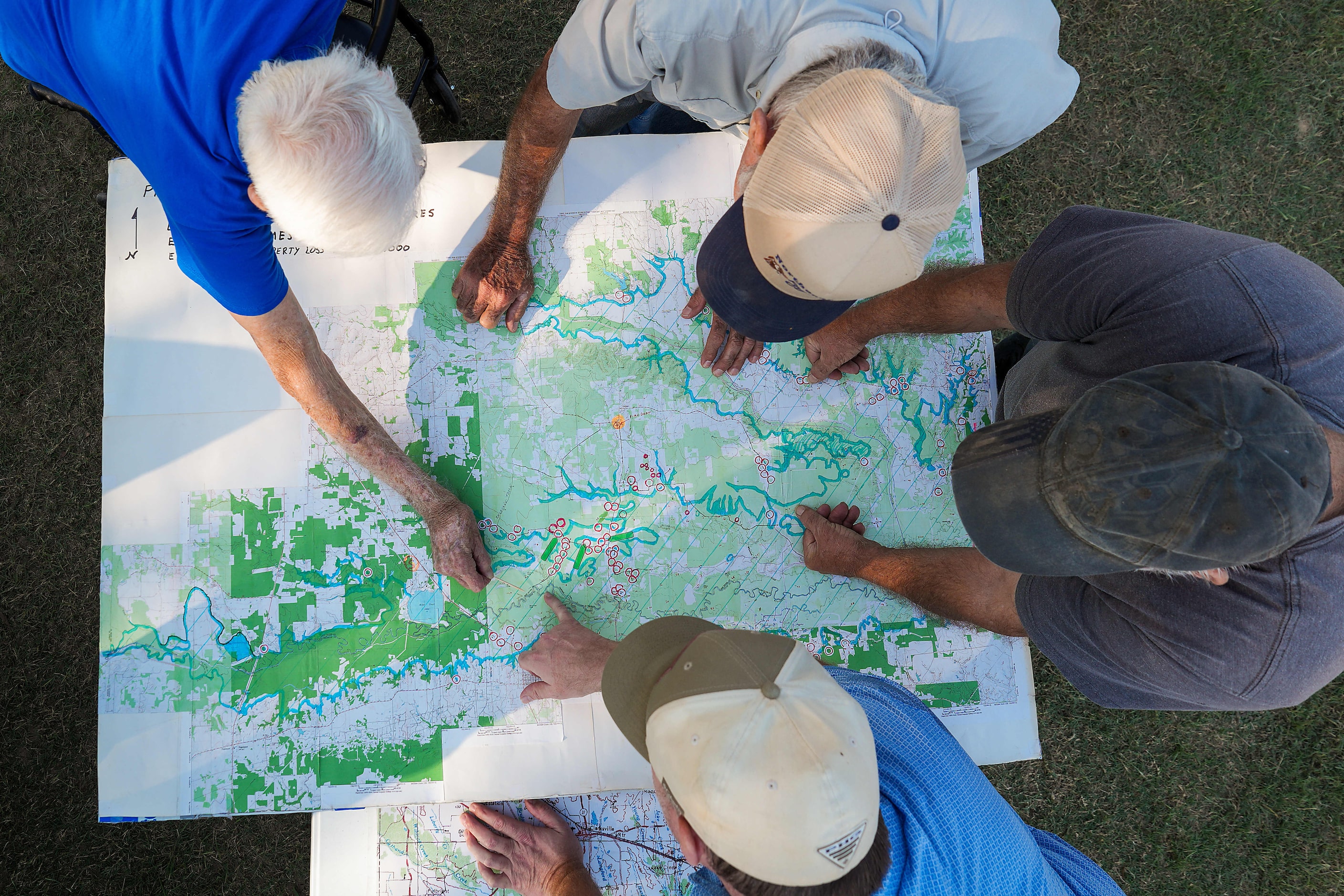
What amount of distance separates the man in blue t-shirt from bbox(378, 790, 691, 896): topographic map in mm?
375

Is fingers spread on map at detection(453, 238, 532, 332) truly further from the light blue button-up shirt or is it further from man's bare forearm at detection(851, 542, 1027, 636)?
man's bare forearm at detection(851, 542, 1027, 636)

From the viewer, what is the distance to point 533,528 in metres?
1.77

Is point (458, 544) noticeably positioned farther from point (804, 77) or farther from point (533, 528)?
point (804, 77)

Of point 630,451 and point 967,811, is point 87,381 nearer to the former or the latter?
point 630,451

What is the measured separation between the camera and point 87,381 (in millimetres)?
2139

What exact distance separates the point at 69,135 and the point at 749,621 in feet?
8.08

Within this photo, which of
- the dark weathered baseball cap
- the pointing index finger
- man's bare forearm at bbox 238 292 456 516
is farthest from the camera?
the pointing index finger

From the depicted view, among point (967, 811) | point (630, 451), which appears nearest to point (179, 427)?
point (630, 451)

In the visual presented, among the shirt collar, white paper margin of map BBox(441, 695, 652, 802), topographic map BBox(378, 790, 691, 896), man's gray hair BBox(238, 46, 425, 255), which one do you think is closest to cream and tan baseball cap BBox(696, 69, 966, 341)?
the shirt collar

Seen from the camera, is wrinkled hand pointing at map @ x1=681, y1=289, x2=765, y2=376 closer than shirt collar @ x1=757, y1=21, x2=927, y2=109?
No

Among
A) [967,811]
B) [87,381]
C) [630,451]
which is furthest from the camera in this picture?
[87,381]

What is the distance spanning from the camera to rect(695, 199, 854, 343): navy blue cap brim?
4.37 feet

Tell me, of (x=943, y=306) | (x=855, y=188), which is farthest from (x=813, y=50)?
(x=943, y=306)

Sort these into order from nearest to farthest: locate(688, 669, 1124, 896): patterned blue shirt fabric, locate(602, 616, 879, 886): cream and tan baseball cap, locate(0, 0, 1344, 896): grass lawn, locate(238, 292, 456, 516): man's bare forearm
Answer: locate(602, 616, 879, 886): cream and tan baseball cap
locate(688, 669, 1124, 896): patterned blue shirt fabric
locate(238, 292, 456, 516): man's bare forearm
locate(0, 0, 1344, 896): grass lawn
